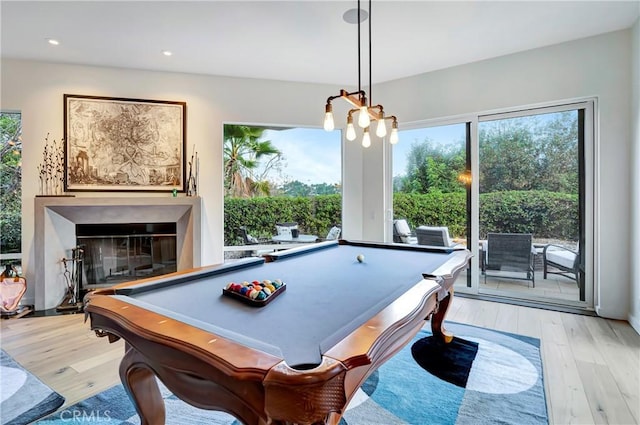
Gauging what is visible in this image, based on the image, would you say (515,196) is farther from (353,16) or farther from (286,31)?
(286,31)

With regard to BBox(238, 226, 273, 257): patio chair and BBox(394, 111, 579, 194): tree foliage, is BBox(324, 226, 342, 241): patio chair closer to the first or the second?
BBox(238, 226, 273, 257): patio chair

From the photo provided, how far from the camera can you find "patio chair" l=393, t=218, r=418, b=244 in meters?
4.49

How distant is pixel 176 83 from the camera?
416 centimetres

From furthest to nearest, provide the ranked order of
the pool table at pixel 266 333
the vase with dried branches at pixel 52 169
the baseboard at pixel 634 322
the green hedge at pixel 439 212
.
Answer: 1. the vase with dried branches at pixel 52 169
2. the green hedge at pixel 439 212
3. the baseboard at pixel 634 322
4. the pool table at pixel 266 333

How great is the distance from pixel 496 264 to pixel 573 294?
83 cm

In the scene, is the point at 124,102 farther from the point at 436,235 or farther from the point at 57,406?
the point at 436,235

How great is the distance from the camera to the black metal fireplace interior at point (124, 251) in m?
4.00

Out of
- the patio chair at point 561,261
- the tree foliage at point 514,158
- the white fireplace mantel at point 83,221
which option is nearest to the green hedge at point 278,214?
the white fireplace mantel at point 83,221

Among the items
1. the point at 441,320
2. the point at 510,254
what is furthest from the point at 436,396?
the point at 510,254

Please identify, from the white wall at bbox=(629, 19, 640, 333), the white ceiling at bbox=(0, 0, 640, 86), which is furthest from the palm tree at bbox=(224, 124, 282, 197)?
the white wall at bbox=(629, 19, 640, 333)

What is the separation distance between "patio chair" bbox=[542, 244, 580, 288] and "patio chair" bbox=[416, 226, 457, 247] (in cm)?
103

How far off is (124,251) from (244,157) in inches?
79.9

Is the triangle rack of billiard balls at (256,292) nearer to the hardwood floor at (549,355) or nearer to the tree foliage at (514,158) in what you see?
the hardwood floor at (549,355)

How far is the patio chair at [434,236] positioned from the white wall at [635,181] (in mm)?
1696
